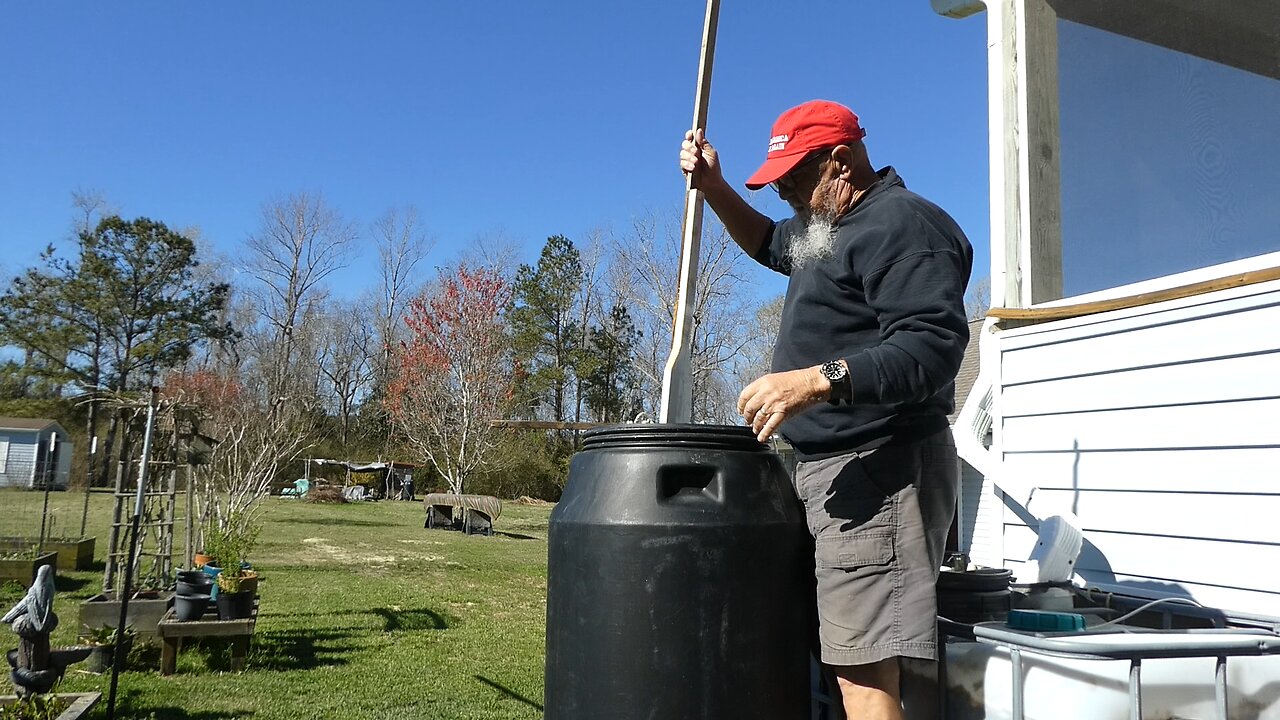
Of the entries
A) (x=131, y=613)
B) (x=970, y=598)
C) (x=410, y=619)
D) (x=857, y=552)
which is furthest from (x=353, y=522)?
(x=857, y=552)

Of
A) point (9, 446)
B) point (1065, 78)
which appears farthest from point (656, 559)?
point (9, 446)

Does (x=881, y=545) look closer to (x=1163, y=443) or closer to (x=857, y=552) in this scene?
(x=857, y=552)

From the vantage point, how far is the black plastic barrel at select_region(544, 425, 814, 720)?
141cm

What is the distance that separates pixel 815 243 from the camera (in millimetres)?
1700

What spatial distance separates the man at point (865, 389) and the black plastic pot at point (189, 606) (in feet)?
17.2

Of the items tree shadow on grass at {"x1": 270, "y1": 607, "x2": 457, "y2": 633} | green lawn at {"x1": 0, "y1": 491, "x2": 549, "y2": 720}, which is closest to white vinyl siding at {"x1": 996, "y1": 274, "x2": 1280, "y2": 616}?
green lawn at {"x1": 0, "y1": 491, "x2": 549, "y2": 720}

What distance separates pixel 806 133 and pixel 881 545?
0.77m

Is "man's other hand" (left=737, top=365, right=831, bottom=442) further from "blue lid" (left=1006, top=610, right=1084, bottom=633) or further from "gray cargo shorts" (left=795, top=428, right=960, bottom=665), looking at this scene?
"blue lid" (left=1006, top=610, right=1084, bottom=633)

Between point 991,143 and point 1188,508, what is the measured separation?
1.67 metres

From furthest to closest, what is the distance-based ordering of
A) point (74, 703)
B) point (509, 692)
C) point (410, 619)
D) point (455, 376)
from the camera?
point (455, 376) → point (410, 619) → point (509, 692) → point (74, 703)

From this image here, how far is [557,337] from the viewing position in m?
34.4

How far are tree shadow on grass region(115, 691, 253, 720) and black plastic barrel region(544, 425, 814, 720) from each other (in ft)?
12.5

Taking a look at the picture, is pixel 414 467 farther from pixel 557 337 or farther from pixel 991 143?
pixel 991 143

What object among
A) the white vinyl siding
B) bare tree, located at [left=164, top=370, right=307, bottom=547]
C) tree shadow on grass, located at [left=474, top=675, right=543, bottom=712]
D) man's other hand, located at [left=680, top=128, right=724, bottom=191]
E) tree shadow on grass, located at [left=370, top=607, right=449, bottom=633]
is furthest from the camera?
bare tree, located at [left=164, top=370, right=307, bottom=547]
